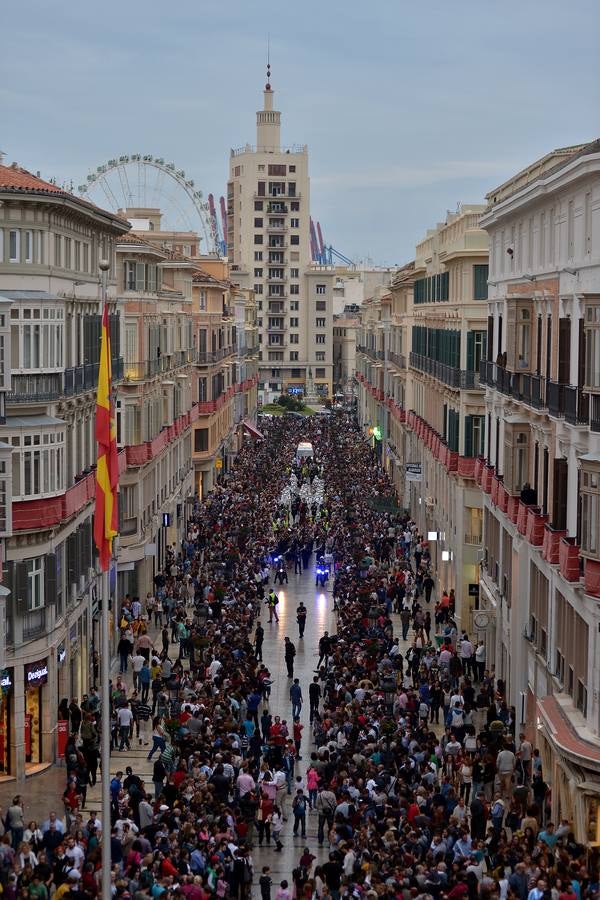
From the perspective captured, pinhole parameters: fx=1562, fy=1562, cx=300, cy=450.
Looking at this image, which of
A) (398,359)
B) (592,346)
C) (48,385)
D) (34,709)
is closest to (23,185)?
(48,385)

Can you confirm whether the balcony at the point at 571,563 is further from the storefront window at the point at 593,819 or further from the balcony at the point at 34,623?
the balcony at the point at 34,623

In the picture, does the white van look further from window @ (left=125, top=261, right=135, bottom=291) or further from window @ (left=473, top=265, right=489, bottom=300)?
window @ (left=473, top=265, right=489, bottom=300)

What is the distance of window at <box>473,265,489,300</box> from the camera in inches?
2208

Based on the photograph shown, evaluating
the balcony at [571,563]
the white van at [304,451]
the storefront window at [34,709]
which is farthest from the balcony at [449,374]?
the white van at [304,451]

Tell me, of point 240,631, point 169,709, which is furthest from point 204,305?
point 169,709

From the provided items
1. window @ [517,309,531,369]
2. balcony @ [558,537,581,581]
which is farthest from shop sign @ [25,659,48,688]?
window @ [517,309,531,369]

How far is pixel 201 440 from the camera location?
87000 mm

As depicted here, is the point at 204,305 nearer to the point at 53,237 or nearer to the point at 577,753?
the point at 53,237

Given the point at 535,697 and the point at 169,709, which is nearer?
the point at 535,697

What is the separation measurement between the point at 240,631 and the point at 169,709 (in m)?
6.99

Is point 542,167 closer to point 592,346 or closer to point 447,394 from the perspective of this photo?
point 592,346

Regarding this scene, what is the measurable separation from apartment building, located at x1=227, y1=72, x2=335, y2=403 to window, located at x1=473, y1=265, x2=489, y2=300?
126 meters

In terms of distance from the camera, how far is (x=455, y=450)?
56969mm

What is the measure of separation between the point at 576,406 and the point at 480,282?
25377mm
